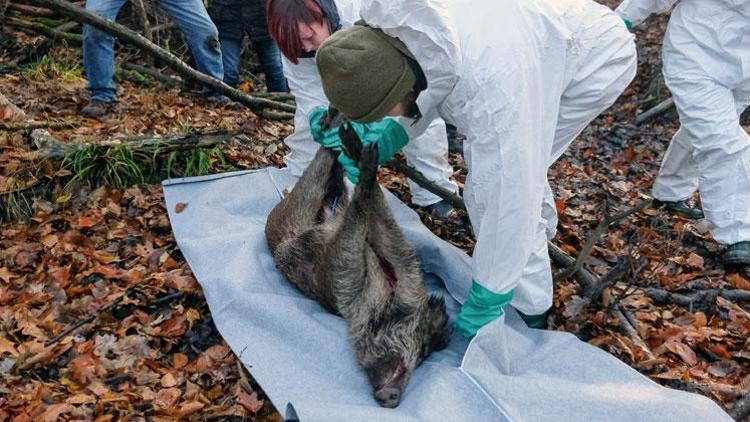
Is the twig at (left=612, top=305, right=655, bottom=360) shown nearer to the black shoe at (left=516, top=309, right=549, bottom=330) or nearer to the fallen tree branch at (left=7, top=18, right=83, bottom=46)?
the black shoe at (left=516, top=309, right=549, bottom=330)

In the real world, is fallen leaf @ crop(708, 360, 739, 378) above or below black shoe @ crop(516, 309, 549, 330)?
above

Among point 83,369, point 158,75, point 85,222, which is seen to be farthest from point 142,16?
point 83,369

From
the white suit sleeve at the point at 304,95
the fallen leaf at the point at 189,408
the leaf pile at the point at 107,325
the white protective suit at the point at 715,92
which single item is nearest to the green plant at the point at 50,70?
the leaf pile at the point at 107,325

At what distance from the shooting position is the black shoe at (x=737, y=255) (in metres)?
4.15

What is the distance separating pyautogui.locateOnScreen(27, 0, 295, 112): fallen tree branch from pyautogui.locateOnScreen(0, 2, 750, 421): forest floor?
37 cm

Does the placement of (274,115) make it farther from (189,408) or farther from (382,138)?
A: (189,408)

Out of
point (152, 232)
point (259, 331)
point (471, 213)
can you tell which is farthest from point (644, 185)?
point (152, 232)

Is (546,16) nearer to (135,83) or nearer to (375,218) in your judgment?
(375,218)

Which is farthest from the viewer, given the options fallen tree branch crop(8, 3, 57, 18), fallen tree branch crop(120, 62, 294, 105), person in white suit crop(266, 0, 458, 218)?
fallen tree branch crop(8, 3, 57, 18)

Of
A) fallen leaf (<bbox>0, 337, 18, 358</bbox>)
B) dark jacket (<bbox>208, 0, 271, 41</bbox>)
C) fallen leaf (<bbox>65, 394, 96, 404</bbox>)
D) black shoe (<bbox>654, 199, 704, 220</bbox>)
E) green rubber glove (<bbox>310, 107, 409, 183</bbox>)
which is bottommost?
fallen leaf (<bbox>0, 337, 18, 358</bbox>)

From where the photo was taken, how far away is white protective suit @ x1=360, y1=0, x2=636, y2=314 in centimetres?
263

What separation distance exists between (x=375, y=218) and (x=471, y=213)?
0.69m

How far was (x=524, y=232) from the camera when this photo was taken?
9.48 ft

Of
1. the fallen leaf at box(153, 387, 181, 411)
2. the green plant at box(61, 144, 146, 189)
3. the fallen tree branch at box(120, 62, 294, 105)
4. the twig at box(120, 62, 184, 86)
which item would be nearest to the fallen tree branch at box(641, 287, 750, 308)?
the fallen leaf at box(153, 387, 181, 411)
